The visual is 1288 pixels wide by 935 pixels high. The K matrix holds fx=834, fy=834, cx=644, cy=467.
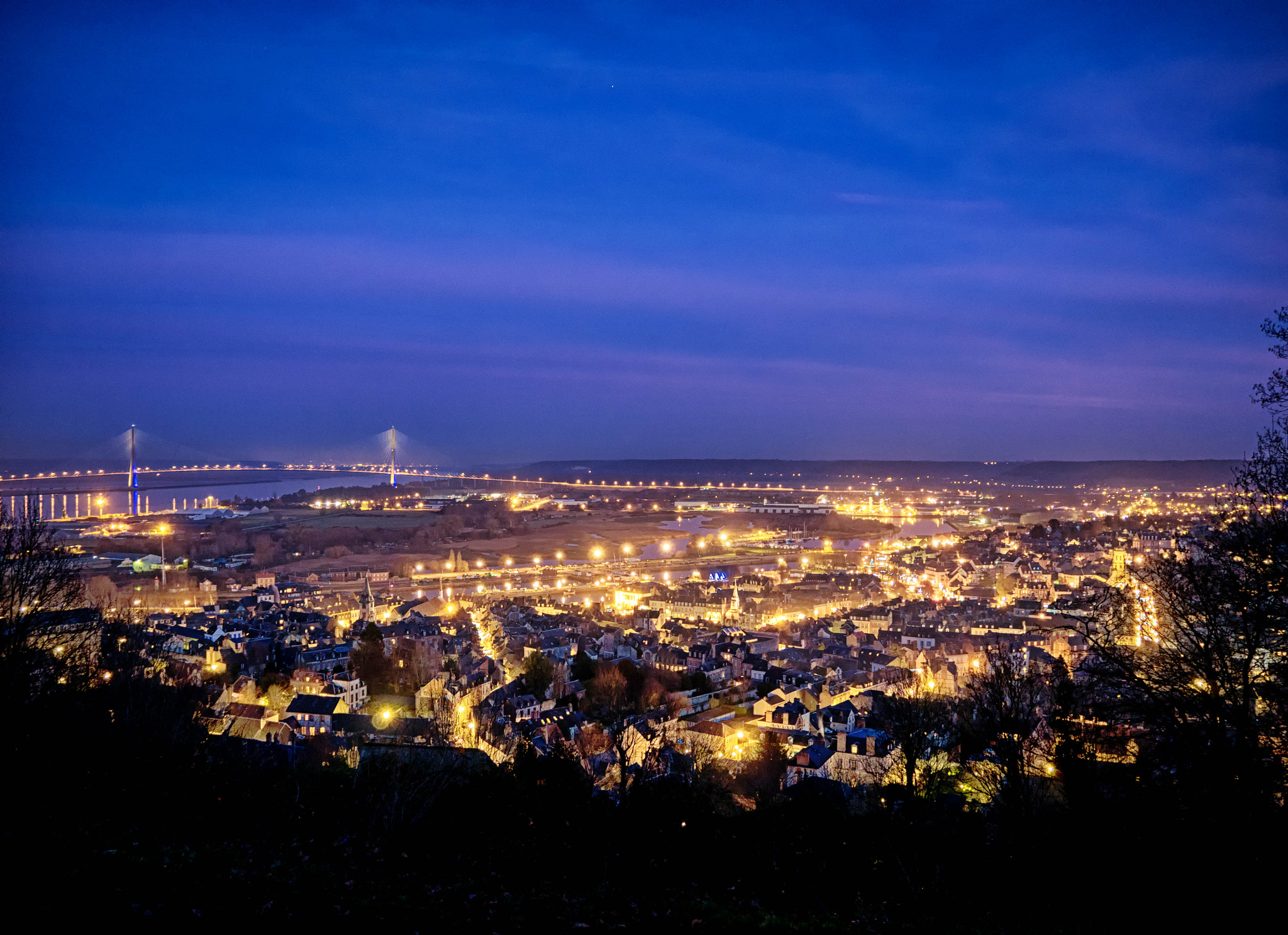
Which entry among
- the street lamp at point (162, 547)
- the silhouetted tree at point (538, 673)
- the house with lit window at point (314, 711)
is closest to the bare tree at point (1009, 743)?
the silhouetted tree at point (538, 673)

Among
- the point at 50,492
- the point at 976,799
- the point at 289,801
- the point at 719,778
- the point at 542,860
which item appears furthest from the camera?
the point at 50,492

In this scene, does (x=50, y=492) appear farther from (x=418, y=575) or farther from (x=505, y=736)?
(x=505, y=736)

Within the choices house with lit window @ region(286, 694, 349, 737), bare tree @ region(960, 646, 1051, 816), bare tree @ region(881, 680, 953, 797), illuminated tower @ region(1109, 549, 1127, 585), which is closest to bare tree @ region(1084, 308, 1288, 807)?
bare tree @ region(960, 646, 1051, 816)

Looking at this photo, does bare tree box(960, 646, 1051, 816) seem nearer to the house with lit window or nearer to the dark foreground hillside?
the dark foreground hillside

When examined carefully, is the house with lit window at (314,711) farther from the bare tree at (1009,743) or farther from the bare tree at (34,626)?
the bare tree at (1009,743)

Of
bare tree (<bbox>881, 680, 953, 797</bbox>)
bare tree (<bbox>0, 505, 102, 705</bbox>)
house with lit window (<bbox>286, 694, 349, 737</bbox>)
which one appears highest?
bare tree (<bbox>0, 505, 102, 705</bbox>)

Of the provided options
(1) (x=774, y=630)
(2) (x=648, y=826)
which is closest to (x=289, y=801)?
(2) (x=648, y=826)
